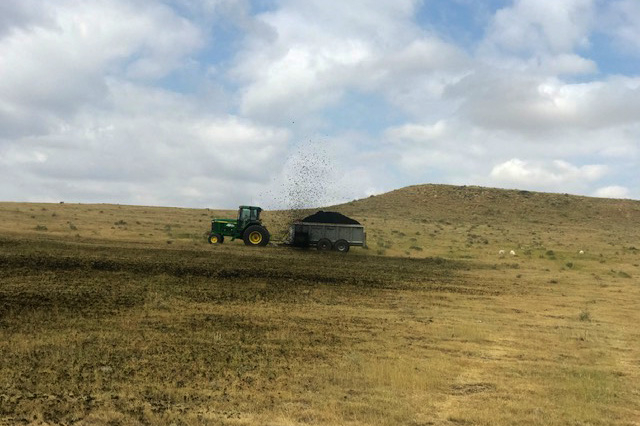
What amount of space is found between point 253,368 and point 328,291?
33.8 ft

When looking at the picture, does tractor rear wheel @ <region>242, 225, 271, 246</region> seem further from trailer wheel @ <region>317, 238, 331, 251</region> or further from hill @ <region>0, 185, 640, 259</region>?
hill @ <region>0, 185, 640, 259</region>

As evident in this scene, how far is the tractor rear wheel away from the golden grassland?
5.73 m

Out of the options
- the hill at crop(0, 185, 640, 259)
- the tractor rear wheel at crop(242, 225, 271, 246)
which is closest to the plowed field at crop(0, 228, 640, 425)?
the tractor rear wheel at crop(242, 225, 271, 246)

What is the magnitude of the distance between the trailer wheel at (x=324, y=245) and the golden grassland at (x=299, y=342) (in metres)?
6.19

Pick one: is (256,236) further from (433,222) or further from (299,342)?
(433,222)

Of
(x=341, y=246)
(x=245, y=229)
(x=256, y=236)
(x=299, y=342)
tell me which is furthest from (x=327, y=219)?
(x=299, y=342)

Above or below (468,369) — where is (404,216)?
above

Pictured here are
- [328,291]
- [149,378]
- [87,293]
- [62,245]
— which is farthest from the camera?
[62,245]

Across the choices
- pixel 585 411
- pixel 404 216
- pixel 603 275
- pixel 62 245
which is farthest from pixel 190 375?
pixel 404 216

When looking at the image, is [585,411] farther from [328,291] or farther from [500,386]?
[328,291]

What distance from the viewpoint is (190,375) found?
30.6 ft

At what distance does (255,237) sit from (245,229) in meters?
0.86

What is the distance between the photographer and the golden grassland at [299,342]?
26.7ft

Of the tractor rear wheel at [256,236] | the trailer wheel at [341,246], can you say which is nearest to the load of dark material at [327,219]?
the trailer wheel at [341,246]
